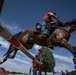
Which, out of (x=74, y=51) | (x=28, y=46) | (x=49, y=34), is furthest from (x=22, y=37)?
(x=74, y=51)

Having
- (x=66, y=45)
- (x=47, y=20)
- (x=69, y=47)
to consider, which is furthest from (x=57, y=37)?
(x=47, y=20)

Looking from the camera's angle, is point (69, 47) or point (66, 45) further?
point (66, 45)

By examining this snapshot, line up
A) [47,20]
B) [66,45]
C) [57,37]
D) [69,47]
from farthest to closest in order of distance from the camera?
1. [47,20]
2. [57,37]
3. [66,45]
4. [69,47]

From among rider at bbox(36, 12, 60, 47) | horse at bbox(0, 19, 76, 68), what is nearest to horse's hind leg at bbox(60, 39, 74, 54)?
horse at bbox(0, 19, 76, 68)

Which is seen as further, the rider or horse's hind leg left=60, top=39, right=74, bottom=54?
the rider

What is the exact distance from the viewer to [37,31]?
10727 mm

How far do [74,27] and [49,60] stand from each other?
63857 millimetres

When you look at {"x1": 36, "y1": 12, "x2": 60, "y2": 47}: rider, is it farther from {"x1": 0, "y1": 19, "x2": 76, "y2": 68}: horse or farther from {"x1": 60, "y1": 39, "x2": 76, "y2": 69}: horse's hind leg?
{"x1": 60, "y1": 39, "x2": 76, "y2": 69}: horse's hind leg

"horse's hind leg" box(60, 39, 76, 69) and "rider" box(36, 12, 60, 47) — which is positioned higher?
"rider" box(36, 12, 60, 47)

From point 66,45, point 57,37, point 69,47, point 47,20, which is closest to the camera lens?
point 69,47

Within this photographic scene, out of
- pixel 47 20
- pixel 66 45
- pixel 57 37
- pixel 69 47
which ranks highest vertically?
pixel 47 20

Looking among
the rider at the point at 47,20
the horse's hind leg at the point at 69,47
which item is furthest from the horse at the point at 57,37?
the rider at the point at 47,20

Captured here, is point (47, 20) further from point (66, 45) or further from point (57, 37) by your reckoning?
point (66, 45)

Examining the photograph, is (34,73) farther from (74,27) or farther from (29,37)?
(74,27)
